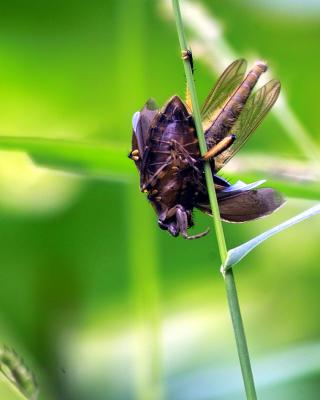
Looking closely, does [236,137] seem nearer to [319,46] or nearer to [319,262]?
[319,262]

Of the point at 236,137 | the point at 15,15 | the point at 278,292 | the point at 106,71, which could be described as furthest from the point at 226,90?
the point at 15,15

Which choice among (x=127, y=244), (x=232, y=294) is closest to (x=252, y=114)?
(x=232, y=294)

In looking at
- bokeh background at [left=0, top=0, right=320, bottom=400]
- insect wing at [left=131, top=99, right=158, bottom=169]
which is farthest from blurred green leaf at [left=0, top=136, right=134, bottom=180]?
bokeh background at [left=0, top=0, right=320, bottom=400]

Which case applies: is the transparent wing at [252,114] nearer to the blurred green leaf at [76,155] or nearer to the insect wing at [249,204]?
the insect wing at [249,204]

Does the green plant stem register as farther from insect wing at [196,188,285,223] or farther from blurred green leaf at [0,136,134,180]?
blurred green leaf at [0,136,134,180]

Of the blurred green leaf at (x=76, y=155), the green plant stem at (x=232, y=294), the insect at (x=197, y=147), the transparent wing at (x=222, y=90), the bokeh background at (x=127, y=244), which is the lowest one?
the green plant stem at (x=232, y=294)

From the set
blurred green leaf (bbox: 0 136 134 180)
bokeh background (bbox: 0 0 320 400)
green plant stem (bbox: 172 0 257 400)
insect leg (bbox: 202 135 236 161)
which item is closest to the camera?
green plant stem (bbox: 172 0 257 400)

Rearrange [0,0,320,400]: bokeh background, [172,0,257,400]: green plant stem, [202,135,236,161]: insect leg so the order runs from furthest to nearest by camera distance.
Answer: [0,0,320,400]: bokeh background, [202,135,236,161]: insect leg, [172,0,257,400]: green plant stem

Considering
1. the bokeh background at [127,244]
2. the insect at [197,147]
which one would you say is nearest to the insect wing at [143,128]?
the insect at [197,147]
